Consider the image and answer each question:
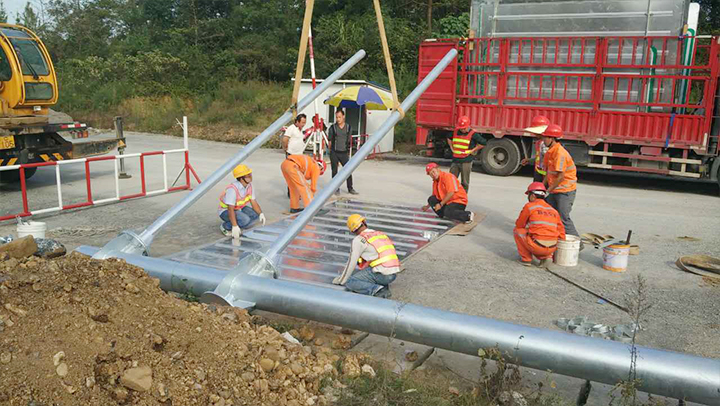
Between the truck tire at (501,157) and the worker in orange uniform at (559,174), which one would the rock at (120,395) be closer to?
the worker in orange uniform at (559,174)

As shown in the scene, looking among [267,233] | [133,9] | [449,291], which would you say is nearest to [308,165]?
[267,233]

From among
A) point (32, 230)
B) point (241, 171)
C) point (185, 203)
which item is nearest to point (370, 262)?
point (185, 203)

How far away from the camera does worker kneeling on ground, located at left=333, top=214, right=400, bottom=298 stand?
19.7 feet

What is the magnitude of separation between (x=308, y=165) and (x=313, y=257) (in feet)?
9.91

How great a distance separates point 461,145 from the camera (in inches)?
436

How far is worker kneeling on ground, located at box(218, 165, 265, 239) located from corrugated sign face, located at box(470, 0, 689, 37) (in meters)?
8.80

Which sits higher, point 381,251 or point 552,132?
point 552,132

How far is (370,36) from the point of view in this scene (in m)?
30.6

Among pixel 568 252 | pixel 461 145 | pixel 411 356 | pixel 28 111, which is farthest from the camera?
pixel 28 111

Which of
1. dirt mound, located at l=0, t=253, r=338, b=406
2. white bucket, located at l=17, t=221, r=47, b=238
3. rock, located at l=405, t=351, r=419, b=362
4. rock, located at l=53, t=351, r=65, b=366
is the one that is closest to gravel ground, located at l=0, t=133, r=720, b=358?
white bucket, located at l=17, t=221, r=47, b=238

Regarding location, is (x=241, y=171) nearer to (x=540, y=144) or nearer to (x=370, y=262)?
(x=370, y=262)

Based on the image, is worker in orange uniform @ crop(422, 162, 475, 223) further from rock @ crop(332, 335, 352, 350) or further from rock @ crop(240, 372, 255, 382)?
rock @ crop(240, 372, 255, 382)

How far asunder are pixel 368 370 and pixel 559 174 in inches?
191

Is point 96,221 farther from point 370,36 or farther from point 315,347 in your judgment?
point 370,36
